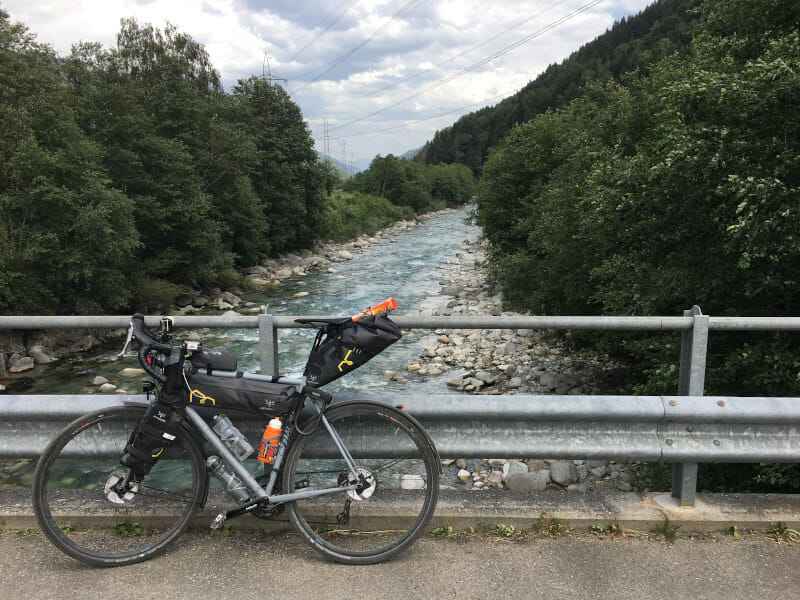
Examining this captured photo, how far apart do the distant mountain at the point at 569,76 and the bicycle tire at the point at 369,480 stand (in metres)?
69.0

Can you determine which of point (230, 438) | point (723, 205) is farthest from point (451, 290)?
point (230, 438)

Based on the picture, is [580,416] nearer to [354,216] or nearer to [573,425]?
[573,425]

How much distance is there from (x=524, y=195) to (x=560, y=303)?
39.3 feet

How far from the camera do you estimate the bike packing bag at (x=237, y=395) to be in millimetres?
2855

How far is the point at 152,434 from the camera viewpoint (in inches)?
113

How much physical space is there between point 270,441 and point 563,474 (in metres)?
6.78

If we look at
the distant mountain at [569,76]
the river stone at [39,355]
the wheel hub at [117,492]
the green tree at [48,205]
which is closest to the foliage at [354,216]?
the distant mountain at [569,76]

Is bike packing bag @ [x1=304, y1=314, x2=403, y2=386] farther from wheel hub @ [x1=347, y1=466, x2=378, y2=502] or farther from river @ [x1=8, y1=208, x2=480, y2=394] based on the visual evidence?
river @ [x1=8, y1=208, x2=480, y2=394]

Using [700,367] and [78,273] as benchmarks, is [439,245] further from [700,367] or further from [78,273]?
[700,367]

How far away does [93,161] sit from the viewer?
20094 millimetres

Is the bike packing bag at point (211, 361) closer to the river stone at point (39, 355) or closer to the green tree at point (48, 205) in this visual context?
Result: the river stone at point (39, 355)

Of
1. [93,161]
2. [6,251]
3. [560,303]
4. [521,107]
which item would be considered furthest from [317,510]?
[521,107]

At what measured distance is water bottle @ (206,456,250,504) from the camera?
296cm

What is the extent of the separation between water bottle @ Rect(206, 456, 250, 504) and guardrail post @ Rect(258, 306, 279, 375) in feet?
1.72
